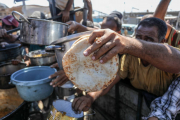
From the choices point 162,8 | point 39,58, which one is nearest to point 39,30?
point 39,58

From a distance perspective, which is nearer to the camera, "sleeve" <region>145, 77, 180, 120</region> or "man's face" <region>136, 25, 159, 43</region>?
"sleeve" <region>145, 77, 180, 120</region>

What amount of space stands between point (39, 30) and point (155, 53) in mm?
1760

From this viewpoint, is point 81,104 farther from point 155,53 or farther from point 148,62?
point 155,53

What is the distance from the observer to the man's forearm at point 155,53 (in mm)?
931

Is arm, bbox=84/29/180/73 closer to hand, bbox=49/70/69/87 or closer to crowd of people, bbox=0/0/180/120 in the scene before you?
crowd of people, bbox=0/0/180/120

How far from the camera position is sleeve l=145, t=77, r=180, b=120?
1.24 metres

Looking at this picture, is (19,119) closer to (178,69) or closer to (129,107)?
(129,107)

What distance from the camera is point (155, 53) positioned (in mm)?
1020

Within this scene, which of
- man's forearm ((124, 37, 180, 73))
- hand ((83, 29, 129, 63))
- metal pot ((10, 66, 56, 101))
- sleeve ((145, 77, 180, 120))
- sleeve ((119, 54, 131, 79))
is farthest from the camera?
sleeve ((119, 54, 131, 79))

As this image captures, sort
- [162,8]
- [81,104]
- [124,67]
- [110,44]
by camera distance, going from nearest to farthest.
→ [110,44]
[81,104]
[124,67]
[162,8]

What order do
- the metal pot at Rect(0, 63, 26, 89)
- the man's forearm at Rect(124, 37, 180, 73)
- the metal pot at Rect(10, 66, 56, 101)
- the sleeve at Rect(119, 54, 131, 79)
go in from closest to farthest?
the man's forearm at Rect(124, 37, 180, 73)
the metal pot at Rect(10, 66, 56, 101)
the sleeve at Rect(119, 54, 131, 79)
the metal pot at Rect(0, 63, 26, 89)

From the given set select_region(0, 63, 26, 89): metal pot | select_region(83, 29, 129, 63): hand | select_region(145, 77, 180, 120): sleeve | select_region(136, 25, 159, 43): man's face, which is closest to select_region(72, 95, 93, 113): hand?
select_region(145, 77, 180, 120): sleeve

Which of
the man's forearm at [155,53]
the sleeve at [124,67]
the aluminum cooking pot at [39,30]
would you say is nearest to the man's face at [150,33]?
the sleeve at [124,67]

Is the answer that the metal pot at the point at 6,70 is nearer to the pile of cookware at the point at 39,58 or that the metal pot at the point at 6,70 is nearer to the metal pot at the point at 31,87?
the pile of cookware at the point at 39,58
